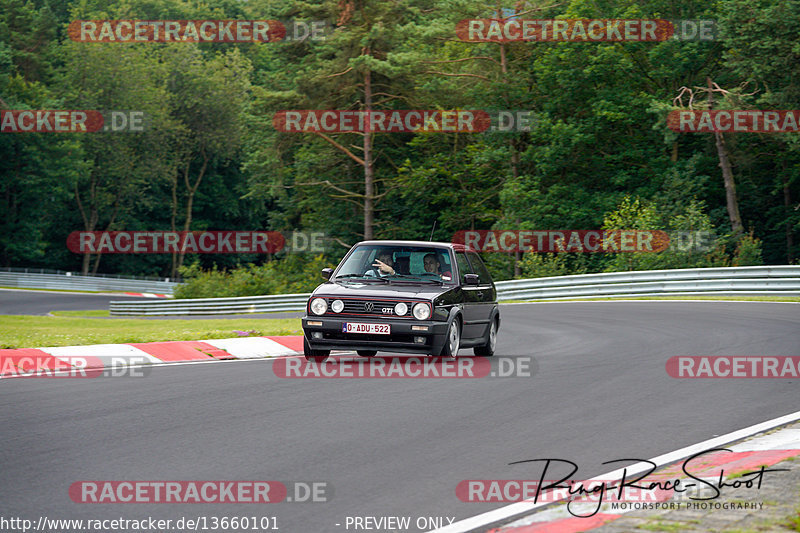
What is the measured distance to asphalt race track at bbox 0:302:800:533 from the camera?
5832 millimetres

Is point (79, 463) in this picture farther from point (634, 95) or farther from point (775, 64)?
point (634, 95)

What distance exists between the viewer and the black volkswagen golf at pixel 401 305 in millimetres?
12195

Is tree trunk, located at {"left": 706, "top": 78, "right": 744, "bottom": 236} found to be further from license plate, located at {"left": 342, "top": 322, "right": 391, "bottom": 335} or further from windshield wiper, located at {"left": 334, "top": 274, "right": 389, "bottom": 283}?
license plate, located at {"left": 342, "top": 322, "right": 391, "bottom": 335}

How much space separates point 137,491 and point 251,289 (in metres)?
40.6

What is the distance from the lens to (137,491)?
585 centimetres

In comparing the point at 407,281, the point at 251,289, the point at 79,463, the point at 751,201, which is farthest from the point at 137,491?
the point at 751,201

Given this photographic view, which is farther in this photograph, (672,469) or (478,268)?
(478,268)
